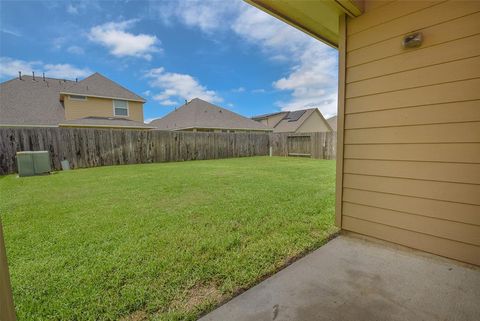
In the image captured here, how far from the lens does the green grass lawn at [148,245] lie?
4.90 feet

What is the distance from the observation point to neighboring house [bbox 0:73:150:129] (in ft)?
41.6

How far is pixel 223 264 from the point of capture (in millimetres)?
1907

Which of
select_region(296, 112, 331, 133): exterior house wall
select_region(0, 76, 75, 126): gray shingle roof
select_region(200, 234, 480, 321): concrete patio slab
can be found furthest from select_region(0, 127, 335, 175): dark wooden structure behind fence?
select_region(296, 112, 331, 133): exterior house wall

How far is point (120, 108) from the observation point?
49.0ft

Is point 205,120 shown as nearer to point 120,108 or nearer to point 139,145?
point 120,108

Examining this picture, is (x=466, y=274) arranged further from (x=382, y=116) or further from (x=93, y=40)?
(x=93, y=40)

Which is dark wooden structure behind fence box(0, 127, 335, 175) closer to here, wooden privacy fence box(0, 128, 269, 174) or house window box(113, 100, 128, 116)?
wooden privacy fence box(0, 128, 269, 174)

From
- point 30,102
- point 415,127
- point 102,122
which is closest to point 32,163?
point 102,122

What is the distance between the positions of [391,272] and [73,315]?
225 cm

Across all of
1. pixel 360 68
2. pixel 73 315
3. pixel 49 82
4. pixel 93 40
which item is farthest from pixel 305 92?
pixel 73 315

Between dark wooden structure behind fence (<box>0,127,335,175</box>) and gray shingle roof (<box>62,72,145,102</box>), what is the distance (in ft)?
18.0

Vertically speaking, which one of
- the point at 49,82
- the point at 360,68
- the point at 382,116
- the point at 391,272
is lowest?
the point at 391,272

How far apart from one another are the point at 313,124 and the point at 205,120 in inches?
497

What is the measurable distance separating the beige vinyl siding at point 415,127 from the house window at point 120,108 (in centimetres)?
1540
